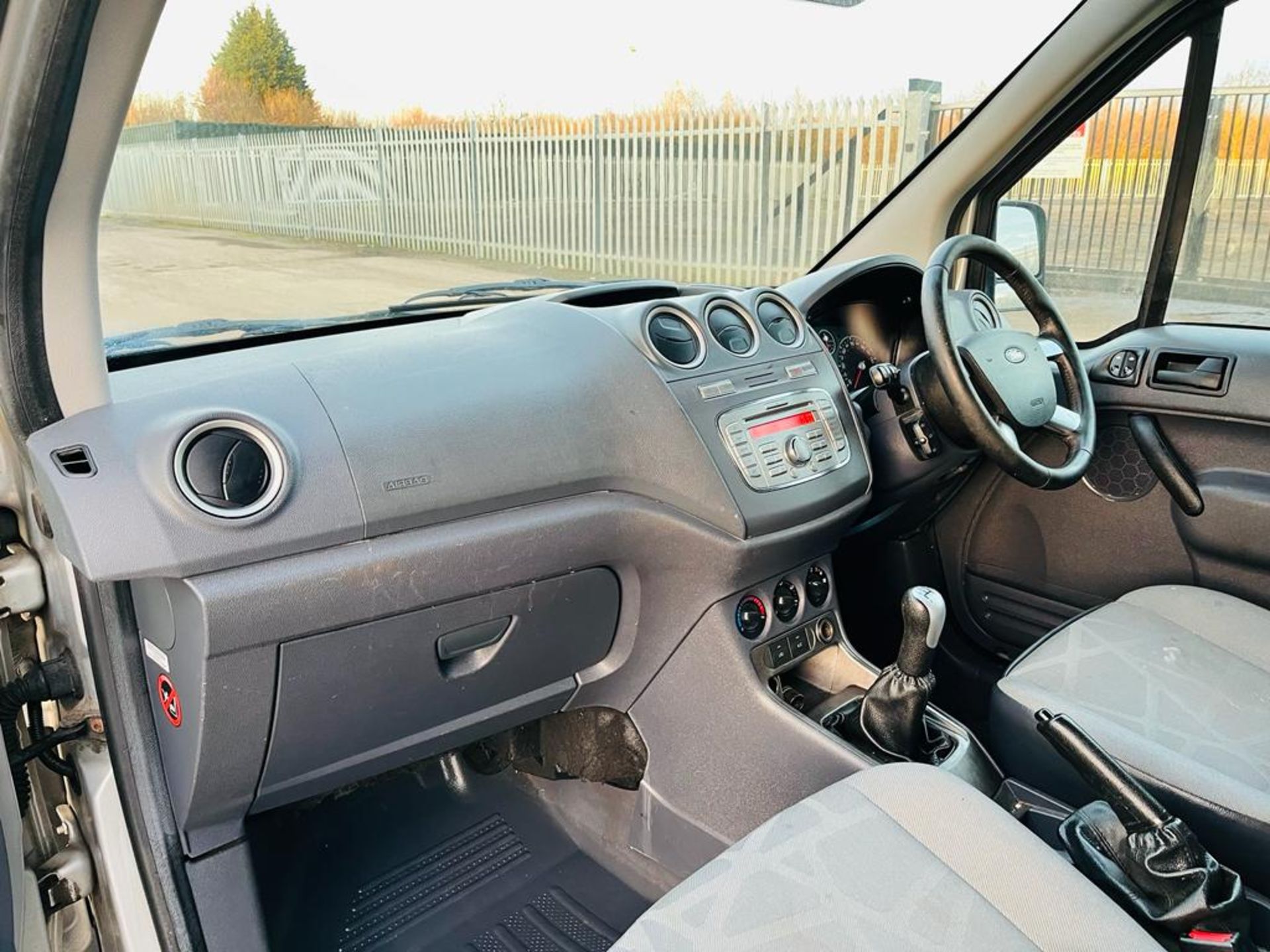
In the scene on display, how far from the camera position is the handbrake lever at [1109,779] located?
1193 millimetres

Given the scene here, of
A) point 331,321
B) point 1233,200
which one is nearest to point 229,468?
point 331,321

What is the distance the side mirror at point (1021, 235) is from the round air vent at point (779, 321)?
3.04ft

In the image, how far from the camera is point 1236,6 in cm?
210

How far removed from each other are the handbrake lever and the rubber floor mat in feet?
2.76

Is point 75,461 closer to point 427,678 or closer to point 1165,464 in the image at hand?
point 427,678

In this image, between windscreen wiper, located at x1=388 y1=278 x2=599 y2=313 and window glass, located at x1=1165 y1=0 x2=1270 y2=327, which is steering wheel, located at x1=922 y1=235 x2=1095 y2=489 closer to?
window glass, located at x1=1165 y1=0 x2=1270 y2=327

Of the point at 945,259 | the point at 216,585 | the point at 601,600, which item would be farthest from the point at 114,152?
the point at 945,259


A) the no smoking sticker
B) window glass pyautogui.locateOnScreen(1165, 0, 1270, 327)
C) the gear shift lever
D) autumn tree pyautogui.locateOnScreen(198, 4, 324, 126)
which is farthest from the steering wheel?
the no smoking sticker

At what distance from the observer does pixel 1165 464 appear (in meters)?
2.11

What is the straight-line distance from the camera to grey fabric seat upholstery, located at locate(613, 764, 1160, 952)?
3.29ft

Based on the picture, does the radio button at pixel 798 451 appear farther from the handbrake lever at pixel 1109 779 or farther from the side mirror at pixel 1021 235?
the side mirror at pixel 1021 235

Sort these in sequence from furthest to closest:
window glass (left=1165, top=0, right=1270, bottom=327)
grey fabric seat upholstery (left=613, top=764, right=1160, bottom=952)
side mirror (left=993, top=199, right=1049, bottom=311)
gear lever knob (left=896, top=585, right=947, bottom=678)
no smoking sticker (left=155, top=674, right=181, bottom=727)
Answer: side mirror (left=993, top=199, right=1049, bottom=311) < window glass (left=1165, top=0, right=1270, bottom=327) < gear lever knob (left=896, top=585, right=947, bottom=678) < no smoking sticker (left=155, top=674, right=181, bottom=727) < grey fabric seat upholstery (left=613, top=764, right=1160, bottom=952)

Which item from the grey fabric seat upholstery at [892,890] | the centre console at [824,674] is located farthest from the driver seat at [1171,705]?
the grey fabric seat upholstery at [892,890]

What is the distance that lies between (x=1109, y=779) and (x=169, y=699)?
48.0 inches
